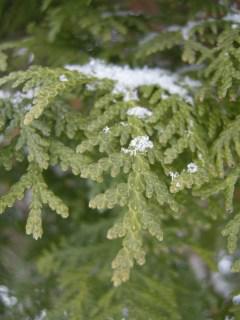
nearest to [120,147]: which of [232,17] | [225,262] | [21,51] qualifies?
[232,17]

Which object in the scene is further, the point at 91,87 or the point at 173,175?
the point at 91,87

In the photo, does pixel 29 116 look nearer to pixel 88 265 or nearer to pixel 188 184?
pixel 188 184

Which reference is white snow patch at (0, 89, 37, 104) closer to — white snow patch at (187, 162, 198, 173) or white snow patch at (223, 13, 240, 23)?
white snow patch at (187, 162, 198, 173)

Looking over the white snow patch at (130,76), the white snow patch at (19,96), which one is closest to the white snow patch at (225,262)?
the white snow patch at (130,76)

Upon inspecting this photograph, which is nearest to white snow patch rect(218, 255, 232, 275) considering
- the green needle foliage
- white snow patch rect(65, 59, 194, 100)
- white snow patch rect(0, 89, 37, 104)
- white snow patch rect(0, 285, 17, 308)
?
the green needle foliage

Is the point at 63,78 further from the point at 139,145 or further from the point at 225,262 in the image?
the point at 225,262
